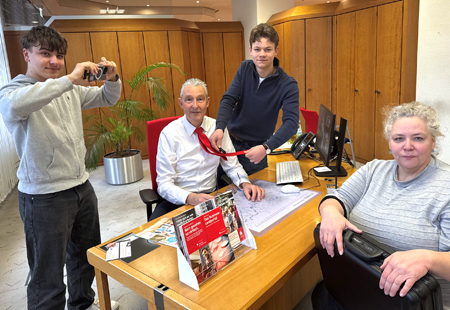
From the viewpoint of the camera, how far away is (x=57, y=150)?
174 centimetres

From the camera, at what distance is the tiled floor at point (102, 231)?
238cm

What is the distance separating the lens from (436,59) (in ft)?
12.2

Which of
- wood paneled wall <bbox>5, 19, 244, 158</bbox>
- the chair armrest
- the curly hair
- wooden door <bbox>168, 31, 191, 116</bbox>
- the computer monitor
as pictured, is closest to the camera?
the curly hair

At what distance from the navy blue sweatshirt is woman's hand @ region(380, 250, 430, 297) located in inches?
54.2

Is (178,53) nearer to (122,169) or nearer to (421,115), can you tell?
(122,169)

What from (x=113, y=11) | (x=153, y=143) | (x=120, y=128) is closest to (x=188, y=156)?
(x=153, y=143)

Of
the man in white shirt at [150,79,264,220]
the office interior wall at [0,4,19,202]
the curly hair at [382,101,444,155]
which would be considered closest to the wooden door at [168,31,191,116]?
the office interior wall at [0,4,19,202]

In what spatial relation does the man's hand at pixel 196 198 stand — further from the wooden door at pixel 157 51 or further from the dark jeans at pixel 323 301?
the wooden door at pixel 157 51

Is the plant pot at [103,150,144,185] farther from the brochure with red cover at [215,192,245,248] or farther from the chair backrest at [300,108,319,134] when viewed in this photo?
the brochure with red cover at [215,192,245,248]

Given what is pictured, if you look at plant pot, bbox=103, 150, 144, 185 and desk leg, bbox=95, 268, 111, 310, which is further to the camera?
plant pot, bbox=103, 150, 144, 185

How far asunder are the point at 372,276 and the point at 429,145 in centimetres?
63

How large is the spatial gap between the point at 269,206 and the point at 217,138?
0.61 m

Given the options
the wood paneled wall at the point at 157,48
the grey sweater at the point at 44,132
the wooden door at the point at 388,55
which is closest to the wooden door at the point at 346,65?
the wooden door at the point at 388,55

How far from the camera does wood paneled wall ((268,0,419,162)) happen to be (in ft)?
15.0
